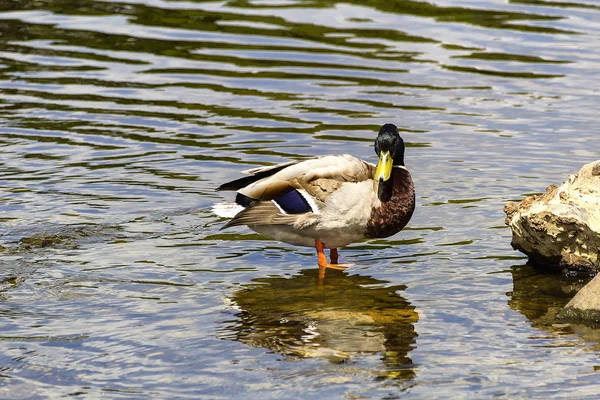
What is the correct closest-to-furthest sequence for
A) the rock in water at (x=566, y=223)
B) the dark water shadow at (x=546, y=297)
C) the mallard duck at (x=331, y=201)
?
the dark water shadow at (x=546, y=297) → the rock in water at (x=566, y=223) → the mallard duck at (x=331, y=201)

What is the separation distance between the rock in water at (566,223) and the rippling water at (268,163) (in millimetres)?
210

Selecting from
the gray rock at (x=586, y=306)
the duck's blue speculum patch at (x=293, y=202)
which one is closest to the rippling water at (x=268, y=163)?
the gray rock at (x=586, y=306)

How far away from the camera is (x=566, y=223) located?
24.2ft

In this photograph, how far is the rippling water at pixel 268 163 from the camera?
6.01 meters

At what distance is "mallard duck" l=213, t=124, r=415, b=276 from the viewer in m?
7.56

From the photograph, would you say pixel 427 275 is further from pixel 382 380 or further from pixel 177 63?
pixel 177 63

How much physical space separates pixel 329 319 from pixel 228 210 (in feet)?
4.75

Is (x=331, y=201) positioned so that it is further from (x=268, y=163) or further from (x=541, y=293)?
(x=268, y=163)

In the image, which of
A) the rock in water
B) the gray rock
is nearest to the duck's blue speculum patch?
the rock in water

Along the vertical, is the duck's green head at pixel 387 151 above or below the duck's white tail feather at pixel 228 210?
above

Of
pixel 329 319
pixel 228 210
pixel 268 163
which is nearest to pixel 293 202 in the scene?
pixel 228 210

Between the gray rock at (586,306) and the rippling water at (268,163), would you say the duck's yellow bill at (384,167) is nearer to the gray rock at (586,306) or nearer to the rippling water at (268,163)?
the rippling water at (268,163)

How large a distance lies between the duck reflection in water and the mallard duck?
35cm

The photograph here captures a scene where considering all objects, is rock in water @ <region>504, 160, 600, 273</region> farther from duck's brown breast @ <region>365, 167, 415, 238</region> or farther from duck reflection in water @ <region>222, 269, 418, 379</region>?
duck reflection in water @ <region>222, 269, 418, 379</region>
